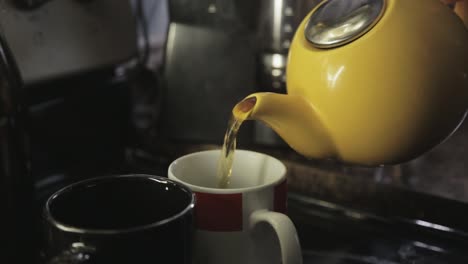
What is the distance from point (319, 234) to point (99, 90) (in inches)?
12.2

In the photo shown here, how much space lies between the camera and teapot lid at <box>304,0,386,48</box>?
0.40 meters

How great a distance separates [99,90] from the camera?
649 millimetres

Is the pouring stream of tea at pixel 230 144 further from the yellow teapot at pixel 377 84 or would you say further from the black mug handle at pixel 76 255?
the black mug handle at pixel 76 255

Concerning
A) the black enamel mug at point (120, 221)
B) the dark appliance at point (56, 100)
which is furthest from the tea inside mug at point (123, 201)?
the dark appliance at point (56, 100)

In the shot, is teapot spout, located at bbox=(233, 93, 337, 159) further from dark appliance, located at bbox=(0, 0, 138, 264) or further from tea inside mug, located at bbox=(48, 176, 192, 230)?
dark appliance, located at bbox=(0, 0, 138, 264)

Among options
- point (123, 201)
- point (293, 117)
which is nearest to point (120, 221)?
point (123, 201)

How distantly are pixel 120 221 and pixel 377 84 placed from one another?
0.20 metres

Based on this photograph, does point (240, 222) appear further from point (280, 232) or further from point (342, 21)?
point (342, 21)

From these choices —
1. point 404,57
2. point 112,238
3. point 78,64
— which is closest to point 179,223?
point 112,238

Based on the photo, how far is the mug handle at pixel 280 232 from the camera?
344 mm

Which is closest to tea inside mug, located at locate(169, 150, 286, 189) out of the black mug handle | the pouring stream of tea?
the pouring stream of tea

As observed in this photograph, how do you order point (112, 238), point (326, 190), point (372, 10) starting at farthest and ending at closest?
point (326, 190) → point (372, 10) → point (112, 238)

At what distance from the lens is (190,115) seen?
0.63 meters

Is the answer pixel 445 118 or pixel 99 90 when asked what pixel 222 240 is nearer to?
pixel 445 118
